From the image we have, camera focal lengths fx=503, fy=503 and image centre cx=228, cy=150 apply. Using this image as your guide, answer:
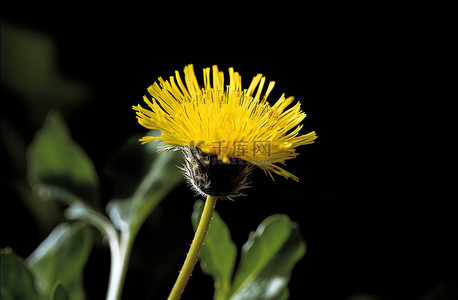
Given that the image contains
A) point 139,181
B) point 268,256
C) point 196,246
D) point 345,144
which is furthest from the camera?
Result: point 345,144

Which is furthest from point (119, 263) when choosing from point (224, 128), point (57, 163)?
point (224, 128)

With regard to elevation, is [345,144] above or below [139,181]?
below

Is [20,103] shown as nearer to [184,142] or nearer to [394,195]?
[184,142]

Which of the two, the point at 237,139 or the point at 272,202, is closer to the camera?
the point at 237,139

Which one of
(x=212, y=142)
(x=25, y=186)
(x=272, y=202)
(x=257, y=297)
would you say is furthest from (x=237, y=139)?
(x=25, y=186)

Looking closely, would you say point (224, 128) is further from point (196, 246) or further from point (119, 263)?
point (119, 263)

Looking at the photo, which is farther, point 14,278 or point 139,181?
point 139,181

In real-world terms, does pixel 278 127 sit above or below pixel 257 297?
above
